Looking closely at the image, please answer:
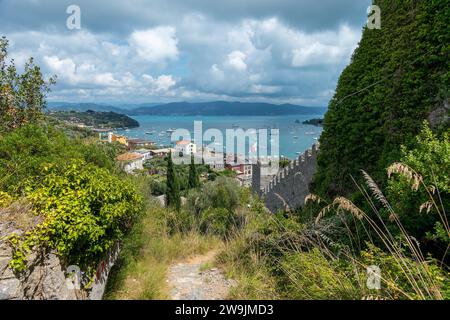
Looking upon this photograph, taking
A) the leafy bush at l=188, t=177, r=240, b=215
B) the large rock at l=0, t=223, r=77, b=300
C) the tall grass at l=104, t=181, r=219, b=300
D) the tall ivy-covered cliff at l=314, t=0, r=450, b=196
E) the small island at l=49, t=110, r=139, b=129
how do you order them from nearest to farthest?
the large rock at l=0, t=223, r=77, b=300
the tall grass at l=104, t=181, r=219, b=300
the tall ivy-covered cliff at l=314, t=0, r=450, b=196
the leafy bush at l=188, t=177, r=240, b=215
the small island at l=49, t=110, r=139, b=129

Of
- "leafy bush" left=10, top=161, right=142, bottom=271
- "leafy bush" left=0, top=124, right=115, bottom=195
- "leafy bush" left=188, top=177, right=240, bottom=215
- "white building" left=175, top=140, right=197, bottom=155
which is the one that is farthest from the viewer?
"white building" left=175, top=140, right=197, bottom=155

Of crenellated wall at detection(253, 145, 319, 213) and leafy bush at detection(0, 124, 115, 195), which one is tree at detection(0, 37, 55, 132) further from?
crenellated wall at detection(253, 145, 319, 213)

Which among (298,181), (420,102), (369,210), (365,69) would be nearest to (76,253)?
(369,210)

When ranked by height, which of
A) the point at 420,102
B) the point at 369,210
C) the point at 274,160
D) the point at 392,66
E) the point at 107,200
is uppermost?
the point at 392,66

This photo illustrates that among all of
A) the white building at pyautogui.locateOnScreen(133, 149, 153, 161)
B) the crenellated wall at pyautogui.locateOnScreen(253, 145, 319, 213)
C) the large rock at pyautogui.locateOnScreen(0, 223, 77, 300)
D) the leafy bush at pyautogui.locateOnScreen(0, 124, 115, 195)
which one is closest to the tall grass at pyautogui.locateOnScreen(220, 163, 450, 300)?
the large rock at pyautogui.locateOnScreen(0, 223, 77, 300)

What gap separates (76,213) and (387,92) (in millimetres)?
4954

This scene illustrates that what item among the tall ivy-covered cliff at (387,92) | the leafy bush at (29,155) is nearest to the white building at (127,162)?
the leafy bush at (29,155)

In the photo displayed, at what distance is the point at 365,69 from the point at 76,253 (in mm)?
5756

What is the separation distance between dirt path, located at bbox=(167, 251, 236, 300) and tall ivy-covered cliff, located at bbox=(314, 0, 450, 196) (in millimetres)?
2930

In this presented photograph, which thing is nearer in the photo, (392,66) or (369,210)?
(369,210)

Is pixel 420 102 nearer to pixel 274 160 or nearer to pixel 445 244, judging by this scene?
pixel 445 244

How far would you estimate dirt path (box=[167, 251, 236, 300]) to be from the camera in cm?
397

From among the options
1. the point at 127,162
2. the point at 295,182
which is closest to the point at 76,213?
the point at 127,162
